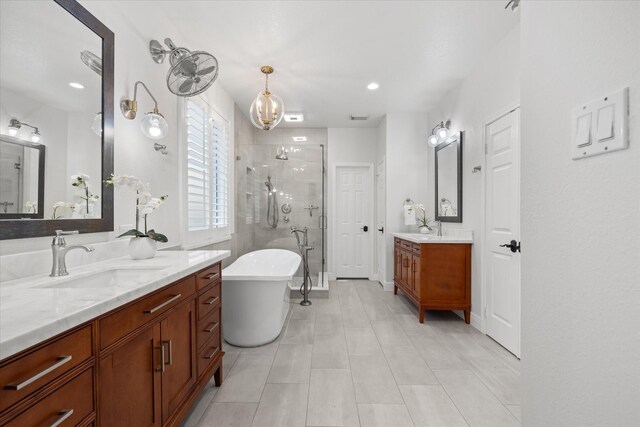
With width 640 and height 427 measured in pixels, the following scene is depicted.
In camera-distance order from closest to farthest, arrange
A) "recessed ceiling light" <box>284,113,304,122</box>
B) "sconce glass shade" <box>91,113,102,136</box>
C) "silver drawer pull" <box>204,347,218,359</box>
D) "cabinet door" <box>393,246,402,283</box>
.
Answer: "sconce glass shade" <box>91,113,102,136</box> < "silver drawer pull" <box>204,347,218,359</box> < "cabinet door" <box>393,246,402,283</box> < "recessed ceiling light" <box>284,113,304,122</box>

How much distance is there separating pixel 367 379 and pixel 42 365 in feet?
6.17

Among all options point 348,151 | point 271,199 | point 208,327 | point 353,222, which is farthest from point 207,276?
point 348,151

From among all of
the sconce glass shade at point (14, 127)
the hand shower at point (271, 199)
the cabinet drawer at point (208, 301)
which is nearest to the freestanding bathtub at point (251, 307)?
the cabinet drawer at point (208, 301)

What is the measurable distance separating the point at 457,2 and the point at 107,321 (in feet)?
9.32

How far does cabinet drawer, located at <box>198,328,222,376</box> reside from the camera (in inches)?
65.7

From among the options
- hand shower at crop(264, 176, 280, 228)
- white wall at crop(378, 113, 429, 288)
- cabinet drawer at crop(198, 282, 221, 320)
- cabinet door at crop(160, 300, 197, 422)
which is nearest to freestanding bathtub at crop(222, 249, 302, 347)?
cabinet drawer at crop(198, 282, 221, 320)

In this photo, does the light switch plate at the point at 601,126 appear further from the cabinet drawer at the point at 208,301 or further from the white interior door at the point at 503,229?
the white interior door at the point at 503,229

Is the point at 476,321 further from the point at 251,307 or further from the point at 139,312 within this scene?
the point at 139,312

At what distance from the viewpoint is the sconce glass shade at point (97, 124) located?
5.28ft

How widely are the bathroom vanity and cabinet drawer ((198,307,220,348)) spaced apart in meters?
0.01

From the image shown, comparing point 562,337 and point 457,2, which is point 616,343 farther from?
point 457,2

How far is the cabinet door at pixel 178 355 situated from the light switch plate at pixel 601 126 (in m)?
1.55

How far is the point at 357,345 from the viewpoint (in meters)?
2.61

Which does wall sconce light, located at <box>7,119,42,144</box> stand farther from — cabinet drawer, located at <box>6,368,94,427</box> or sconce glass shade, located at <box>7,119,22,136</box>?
cabinet drawer, located at <box>6,368,94,427</box>
